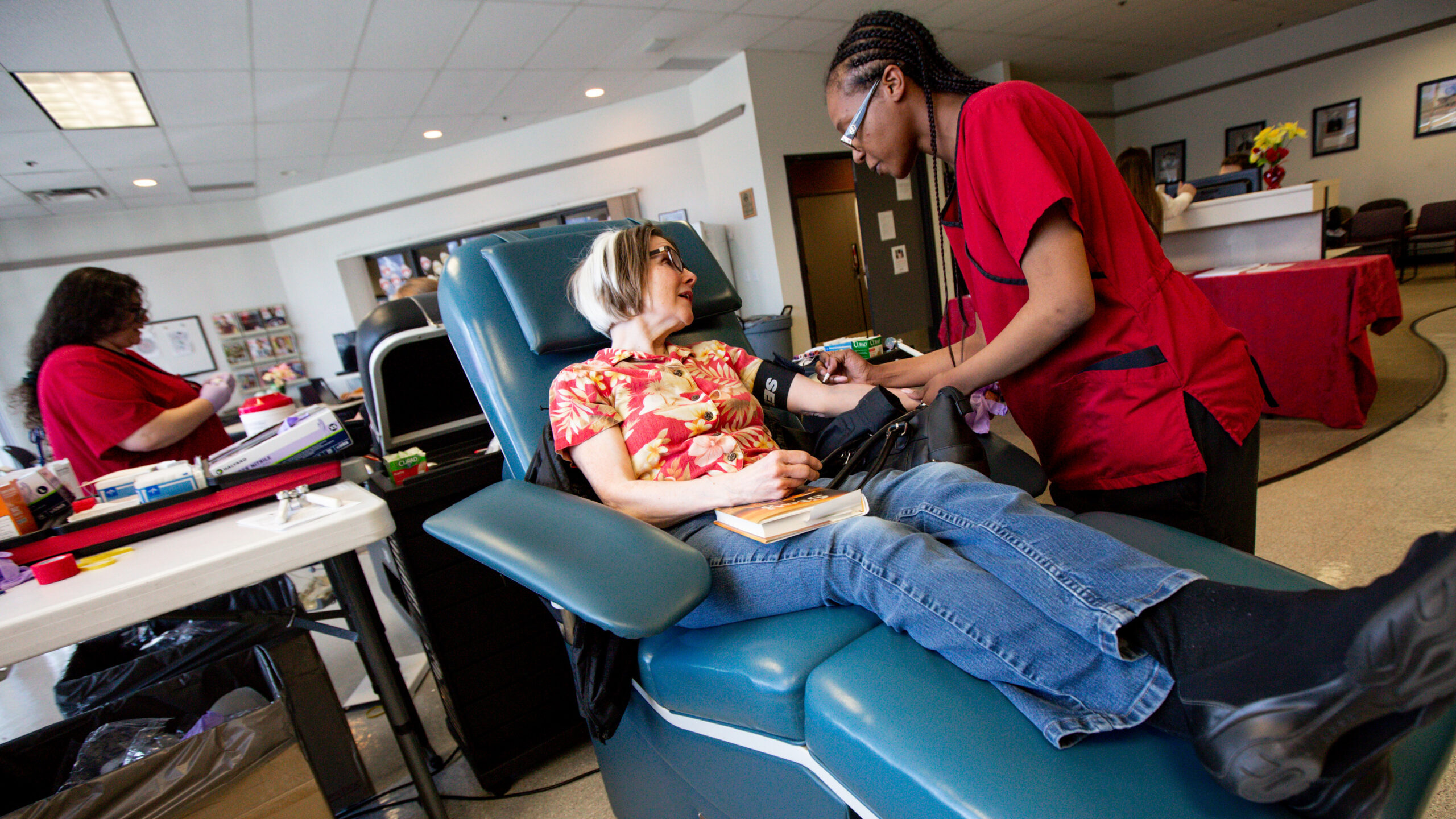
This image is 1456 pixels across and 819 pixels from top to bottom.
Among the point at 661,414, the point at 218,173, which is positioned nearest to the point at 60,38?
the point at 218,173

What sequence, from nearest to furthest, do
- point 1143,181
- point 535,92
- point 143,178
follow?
point 1143,181 → point 535,92 → point 143,178

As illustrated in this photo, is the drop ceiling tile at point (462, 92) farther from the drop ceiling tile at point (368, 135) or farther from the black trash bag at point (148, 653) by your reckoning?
the black trash bag at point (148, 653)

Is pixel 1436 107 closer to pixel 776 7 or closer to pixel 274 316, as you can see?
pixel 776 7

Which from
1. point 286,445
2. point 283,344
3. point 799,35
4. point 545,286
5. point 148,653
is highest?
point 799,35

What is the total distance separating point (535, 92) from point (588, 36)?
1090 mm

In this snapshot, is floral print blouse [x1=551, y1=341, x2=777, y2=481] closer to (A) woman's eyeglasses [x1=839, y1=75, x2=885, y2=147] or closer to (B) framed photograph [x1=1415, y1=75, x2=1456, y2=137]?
(A) woman's eyeglasses [x1=839, y1=75, x2=885, y2=147]

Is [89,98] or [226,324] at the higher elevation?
[89,98]

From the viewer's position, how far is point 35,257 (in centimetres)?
611

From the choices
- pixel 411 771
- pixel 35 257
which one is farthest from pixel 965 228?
pixel 35 257

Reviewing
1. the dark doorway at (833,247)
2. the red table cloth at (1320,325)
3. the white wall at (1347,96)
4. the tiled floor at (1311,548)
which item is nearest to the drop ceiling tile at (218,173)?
the tiled floor at (1311,548)

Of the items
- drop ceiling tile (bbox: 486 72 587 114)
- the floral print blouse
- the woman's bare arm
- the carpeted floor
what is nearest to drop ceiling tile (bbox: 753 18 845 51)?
drop ceiling tile (bbox: 486 72 587 114)

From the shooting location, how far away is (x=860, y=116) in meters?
1.14

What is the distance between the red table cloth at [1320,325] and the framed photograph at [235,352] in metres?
8.47

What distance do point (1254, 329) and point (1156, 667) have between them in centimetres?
311
